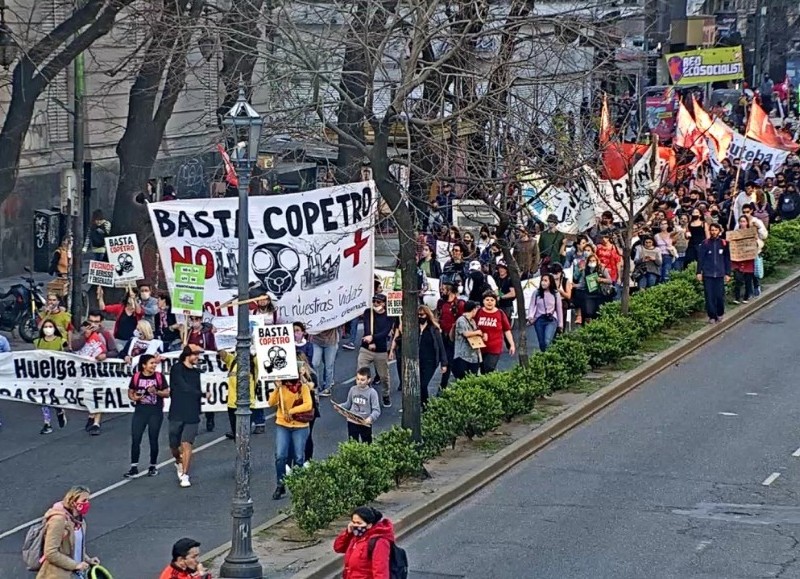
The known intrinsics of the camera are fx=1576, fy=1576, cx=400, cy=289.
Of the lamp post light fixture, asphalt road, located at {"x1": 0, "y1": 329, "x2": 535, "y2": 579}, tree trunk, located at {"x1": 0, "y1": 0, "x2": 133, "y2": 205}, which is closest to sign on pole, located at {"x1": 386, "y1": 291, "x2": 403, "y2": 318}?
asphalt road, located at {"x1": 0, "y1": 329, "x2": 535, "y2": 579}

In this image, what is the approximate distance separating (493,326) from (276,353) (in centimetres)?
435

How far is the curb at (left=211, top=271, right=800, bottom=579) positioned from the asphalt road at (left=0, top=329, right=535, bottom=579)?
0.70 metres

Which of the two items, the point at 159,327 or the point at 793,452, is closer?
the point at 793,452

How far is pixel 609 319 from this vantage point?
2372cm

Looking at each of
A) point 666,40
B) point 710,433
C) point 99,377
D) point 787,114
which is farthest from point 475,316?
point 787,114

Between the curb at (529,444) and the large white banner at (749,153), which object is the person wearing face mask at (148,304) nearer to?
the curb at (529,444)

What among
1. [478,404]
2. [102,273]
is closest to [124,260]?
[102,273]

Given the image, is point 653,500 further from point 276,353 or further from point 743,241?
point 743,241

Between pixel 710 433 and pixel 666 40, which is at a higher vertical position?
pixel 666 40

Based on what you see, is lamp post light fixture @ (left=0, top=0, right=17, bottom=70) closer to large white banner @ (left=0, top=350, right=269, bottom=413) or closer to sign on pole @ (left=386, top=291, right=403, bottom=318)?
large white banner @ (left=0, top=350, right=269, bottom=413)

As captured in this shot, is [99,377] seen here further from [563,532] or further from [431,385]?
[563,532]

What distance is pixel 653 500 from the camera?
16156mm

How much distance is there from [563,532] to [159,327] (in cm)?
808

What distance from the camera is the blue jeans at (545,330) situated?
74.6 ft
